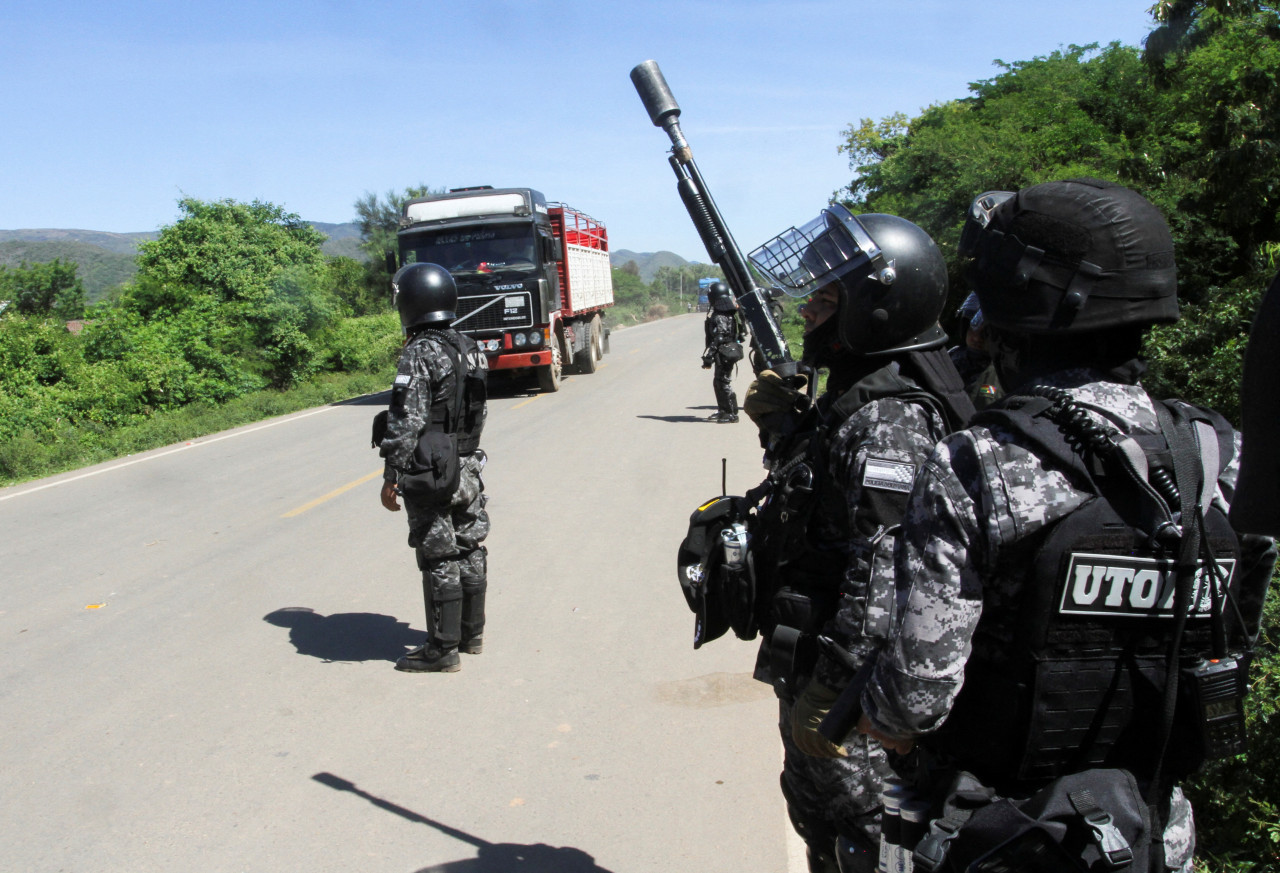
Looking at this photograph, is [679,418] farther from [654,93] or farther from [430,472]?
[654,93]

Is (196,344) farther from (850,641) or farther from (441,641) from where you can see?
(850,641)

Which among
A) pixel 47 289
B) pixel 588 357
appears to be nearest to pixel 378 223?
pixel 47 289

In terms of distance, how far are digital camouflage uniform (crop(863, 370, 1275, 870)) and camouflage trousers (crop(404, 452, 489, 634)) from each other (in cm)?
352

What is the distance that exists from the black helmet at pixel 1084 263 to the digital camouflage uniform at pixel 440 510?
3.50 meters

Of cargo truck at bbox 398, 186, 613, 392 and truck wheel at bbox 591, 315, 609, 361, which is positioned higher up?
cargo truck at bbox 398, 186, 613, 392

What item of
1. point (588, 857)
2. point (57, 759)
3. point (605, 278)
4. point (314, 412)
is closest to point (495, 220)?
point (314, 412)

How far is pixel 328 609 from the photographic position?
5938 mm

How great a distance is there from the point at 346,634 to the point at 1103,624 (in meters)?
4.74

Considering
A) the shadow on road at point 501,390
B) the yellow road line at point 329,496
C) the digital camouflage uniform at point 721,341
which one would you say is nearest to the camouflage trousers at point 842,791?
the yellow road line at point 329,496

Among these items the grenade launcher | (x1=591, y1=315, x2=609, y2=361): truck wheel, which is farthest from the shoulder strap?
(x1=591, y1=315, x2=609, y2=361): truck wheel

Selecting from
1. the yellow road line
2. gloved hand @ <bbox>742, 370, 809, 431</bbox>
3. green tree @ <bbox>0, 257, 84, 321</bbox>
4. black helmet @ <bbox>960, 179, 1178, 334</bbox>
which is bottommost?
the yellow road line

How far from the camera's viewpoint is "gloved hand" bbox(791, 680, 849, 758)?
191cm

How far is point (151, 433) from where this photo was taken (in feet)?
47.1

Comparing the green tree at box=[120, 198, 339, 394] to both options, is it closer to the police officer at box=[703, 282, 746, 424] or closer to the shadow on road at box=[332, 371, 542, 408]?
the shadow on road at box=[332, 371, 542, 408]
